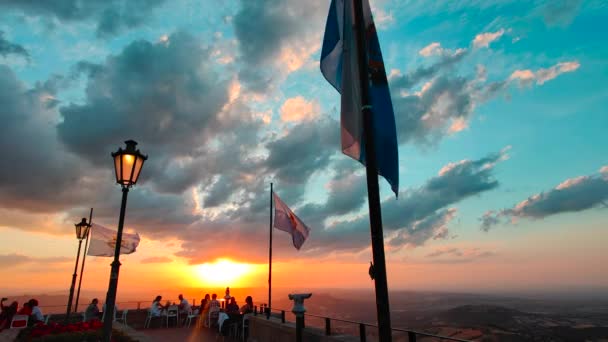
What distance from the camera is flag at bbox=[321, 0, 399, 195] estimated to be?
226 inches

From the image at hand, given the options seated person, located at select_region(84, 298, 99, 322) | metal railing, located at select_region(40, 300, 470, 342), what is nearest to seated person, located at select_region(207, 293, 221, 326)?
metal railing, located at select_region(40, 300, 470, 342)

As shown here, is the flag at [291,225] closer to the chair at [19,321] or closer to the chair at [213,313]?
the chair at [213,313]

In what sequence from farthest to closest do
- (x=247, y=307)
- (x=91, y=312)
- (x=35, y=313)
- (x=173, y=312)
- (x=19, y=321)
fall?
1. (x=173, y=312)
2. (x=91, y=312)
3. (x=247, y=307)
4. (x=35, y=313)
5. (x=19, y=321)

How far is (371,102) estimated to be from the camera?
18.6 feet

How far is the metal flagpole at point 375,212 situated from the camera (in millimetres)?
4184

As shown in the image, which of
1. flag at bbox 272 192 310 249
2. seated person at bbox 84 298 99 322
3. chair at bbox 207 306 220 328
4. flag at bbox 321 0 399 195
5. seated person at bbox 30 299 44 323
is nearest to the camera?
flag at bbox 321 0 399 195

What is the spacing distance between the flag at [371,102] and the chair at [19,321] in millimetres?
16499

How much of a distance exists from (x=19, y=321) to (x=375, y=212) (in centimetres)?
1718

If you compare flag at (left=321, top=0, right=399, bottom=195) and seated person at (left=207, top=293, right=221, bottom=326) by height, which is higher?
flag at (left=321, top=0, right=399, bottom=195)

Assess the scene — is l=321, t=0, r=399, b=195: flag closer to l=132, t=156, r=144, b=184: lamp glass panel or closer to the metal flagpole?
the metal flagpole

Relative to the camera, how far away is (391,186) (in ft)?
19.1

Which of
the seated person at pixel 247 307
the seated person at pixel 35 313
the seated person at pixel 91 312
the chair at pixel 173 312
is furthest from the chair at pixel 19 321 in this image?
the seated person at pixel 247 307

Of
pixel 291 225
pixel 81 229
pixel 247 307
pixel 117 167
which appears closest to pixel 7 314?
pixel 81 229

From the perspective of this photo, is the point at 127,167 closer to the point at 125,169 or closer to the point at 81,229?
the point at 125,169
